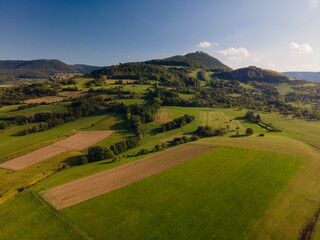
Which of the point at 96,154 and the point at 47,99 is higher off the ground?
the point at 47,99

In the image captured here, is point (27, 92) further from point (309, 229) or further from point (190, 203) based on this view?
point (309, 229)

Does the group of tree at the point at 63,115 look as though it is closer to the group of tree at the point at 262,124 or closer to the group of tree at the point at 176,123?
the group of tree at the point at 176,123

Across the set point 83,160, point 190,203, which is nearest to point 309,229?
point 190,203

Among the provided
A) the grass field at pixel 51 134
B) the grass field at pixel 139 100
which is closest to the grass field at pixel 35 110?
the grass field at pixel 51 134

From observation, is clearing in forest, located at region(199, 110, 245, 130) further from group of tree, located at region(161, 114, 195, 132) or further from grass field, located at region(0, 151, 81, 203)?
grass field, located at region(0, 151, 81, 203)

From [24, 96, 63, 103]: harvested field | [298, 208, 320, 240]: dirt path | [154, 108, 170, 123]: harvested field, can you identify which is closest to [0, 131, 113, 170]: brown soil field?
[154, 108, 170, 123]: harvested field
